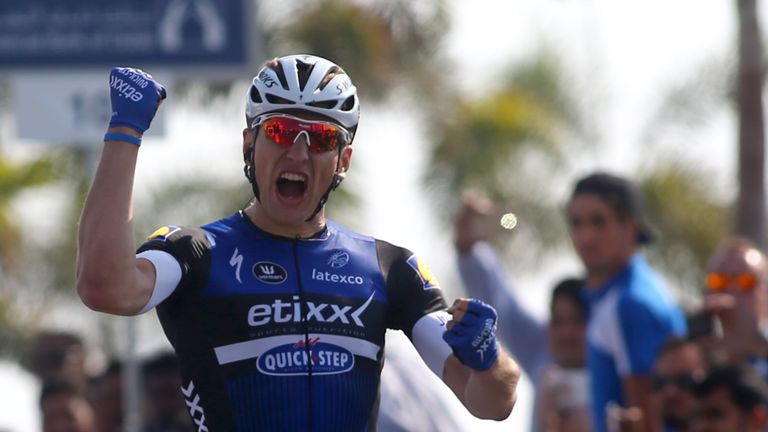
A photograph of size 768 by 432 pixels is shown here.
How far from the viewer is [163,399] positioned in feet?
32.9

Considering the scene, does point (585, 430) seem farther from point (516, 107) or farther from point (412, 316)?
point (516, 107)

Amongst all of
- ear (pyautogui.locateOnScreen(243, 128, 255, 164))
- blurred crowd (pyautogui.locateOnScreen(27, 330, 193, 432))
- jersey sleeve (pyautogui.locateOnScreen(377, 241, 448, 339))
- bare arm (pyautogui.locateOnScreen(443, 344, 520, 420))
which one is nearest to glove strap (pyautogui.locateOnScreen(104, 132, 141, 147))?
ear (pyautogui.locateOnScreen(243, 128, 255, 164))

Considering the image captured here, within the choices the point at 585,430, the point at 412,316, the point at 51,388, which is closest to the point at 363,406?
the point at 412,316

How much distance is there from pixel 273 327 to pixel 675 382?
345 cm

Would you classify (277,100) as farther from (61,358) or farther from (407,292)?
(61,358)

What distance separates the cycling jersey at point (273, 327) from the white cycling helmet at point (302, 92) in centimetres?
36

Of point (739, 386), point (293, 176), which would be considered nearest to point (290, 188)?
point (293, 176)

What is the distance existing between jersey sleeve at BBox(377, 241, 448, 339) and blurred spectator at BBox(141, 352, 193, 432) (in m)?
3.94

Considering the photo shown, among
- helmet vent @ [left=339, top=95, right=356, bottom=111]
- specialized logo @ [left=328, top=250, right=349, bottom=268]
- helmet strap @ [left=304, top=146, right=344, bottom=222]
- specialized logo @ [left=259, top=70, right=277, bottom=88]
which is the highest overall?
specialized logo @ [left=259, top=70, right=277, bottom=88]

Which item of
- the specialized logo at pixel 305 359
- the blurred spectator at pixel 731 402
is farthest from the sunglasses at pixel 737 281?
the specialized logo at pixel 305 359

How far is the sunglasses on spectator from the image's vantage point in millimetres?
8542

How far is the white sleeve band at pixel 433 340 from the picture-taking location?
571 cm

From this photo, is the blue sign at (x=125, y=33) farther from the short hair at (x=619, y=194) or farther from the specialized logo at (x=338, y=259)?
the specialized logo at (x=338, y=259)

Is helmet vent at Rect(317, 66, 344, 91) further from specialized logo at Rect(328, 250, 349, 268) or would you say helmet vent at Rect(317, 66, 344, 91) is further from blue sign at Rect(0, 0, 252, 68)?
blue sign at Rect(0, 0, 252, 68)
